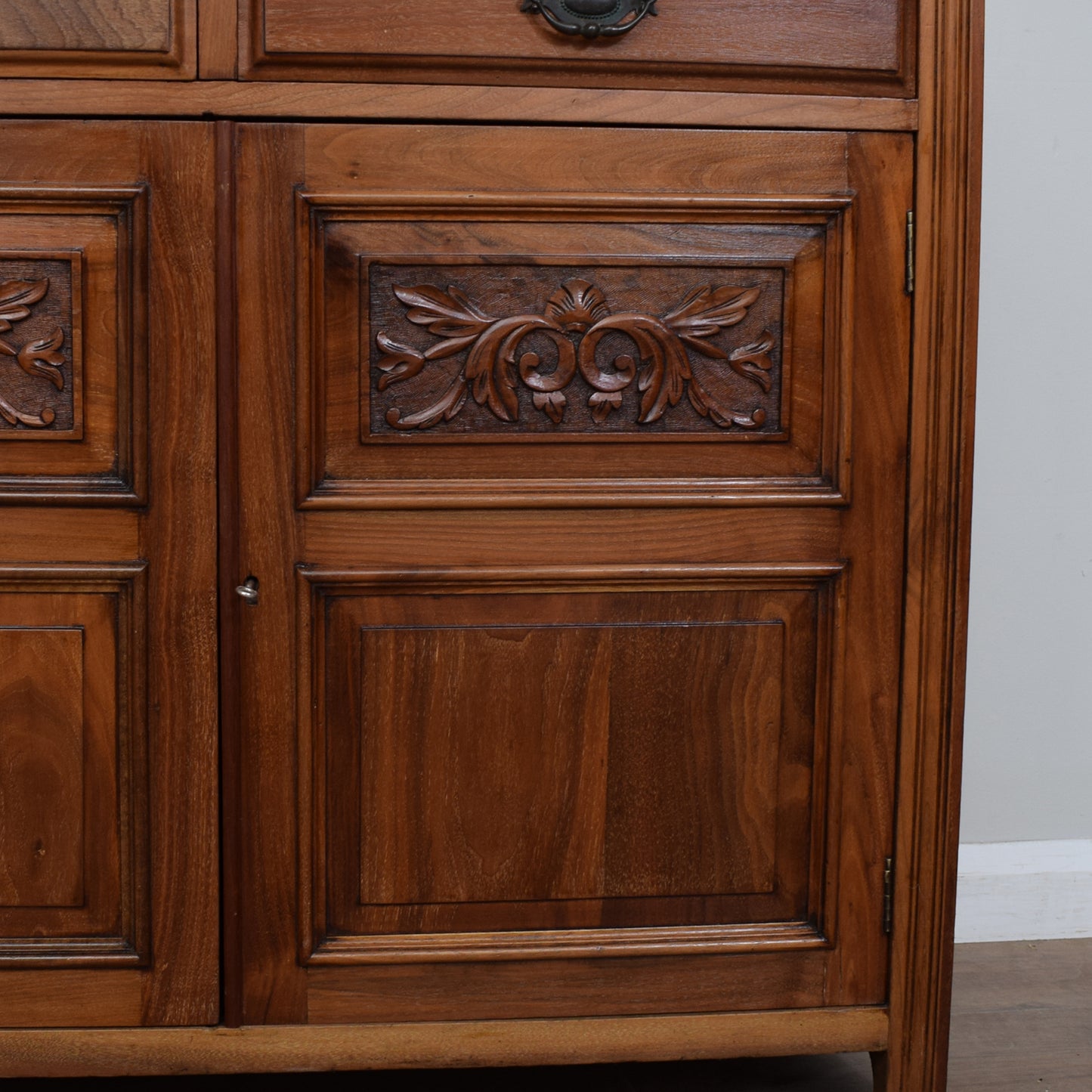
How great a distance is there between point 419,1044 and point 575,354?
2.11 feet

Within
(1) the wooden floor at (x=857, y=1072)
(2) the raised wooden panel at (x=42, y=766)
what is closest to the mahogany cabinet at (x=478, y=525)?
(2) the raised wooden panel at (x=42, y=766)

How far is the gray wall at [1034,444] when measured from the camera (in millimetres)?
1479

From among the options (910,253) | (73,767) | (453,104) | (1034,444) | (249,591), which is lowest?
(73,767)

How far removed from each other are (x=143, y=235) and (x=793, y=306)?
565 millimetres

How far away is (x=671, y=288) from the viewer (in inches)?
39.2

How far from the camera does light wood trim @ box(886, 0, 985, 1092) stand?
0.99 meters

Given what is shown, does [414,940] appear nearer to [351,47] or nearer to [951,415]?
[951,415]

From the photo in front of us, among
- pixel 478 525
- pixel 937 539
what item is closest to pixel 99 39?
pixel 478 525

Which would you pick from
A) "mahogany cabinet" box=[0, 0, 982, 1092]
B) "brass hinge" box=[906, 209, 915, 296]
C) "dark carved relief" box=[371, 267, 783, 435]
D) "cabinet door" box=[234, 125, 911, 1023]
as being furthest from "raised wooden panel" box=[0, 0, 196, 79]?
"brass hinge" box=[906, 209, 915, 296]

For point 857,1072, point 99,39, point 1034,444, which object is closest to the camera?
point 99,39

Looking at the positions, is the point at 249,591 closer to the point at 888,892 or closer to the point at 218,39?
the point at 218,39

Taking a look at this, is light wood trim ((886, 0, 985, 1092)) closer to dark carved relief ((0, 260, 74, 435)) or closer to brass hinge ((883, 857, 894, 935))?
brass hinge ((883, 857, 894, 935))

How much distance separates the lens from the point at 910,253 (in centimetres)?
99

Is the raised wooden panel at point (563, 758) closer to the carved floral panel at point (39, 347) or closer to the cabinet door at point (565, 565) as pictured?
the cabinet door at point (565, 565)
